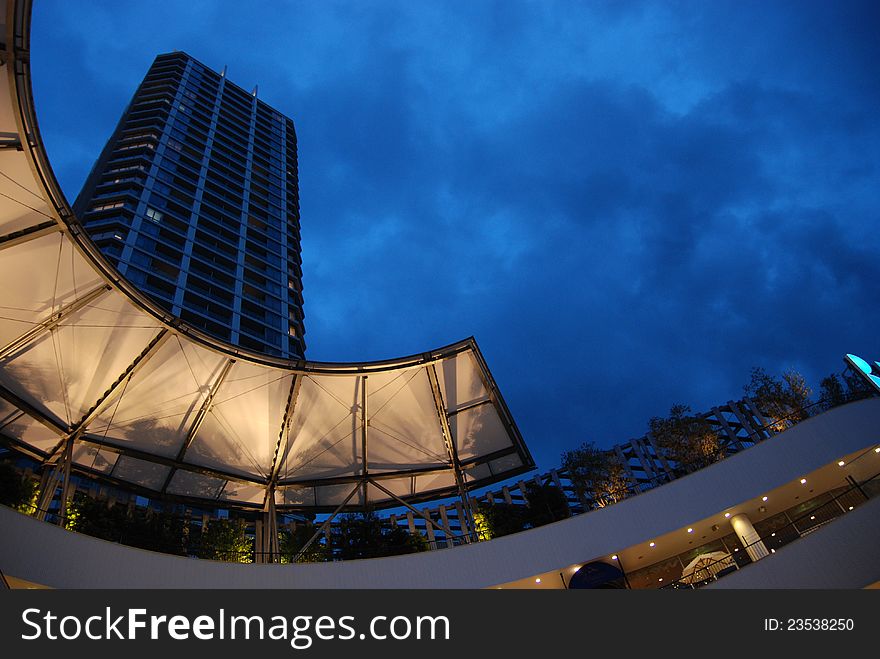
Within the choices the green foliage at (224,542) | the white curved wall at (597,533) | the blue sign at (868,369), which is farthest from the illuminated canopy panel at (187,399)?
the blue sign at (868,369)

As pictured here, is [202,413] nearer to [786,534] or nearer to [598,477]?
[598,477]

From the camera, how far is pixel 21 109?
13.7 meters

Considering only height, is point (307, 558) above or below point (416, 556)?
above

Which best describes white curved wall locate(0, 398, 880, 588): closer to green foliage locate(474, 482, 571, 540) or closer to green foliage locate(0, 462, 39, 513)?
green foliage locate(474, 482, 571, 540)

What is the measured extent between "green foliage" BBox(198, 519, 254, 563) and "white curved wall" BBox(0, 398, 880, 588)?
3131 millimetres

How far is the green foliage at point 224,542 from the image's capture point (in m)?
22.0

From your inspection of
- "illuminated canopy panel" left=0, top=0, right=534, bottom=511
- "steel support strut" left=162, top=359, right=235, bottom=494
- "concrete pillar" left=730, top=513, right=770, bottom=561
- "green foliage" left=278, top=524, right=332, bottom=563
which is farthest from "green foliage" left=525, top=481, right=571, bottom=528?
"steel support strut" left=162, top=359, right=235, bottom=494

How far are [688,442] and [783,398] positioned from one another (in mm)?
4533

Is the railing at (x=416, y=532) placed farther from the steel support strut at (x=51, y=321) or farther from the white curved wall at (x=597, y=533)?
the steel support strut at (x=51, y=321)

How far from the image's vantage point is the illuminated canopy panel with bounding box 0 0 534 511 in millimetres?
17281
